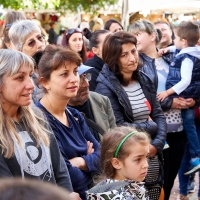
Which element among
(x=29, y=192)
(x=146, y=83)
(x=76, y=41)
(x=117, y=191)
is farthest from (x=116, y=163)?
(x=76, y=41)

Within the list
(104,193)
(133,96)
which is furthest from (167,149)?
(104,193)

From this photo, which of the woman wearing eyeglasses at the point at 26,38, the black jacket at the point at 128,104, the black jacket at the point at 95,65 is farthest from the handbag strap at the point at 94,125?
the woman wearing eyeglasses at the point at 26,38

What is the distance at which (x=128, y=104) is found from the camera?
4.16m

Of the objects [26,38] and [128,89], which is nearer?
[128,89]

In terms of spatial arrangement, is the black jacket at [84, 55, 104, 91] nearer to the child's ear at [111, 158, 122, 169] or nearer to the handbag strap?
the handbag strap

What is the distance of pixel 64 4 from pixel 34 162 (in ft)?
59.9

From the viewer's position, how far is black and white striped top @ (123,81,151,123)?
4.21 meters

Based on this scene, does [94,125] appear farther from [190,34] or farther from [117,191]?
[190,34]

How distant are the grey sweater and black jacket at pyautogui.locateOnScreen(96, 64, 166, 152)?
4.16 ft

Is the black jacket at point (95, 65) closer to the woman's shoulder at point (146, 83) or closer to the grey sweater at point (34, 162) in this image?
the woman's shoulder at point (146, 83)

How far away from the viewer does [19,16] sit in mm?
5621

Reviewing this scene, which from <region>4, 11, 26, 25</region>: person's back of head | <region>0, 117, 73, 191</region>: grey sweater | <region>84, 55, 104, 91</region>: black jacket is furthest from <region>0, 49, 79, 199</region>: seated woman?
<region>4, 11, 26, 25</region>: person's back of head

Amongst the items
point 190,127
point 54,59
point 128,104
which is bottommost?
point 190,127

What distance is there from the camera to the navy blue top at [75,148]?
3227 mm
